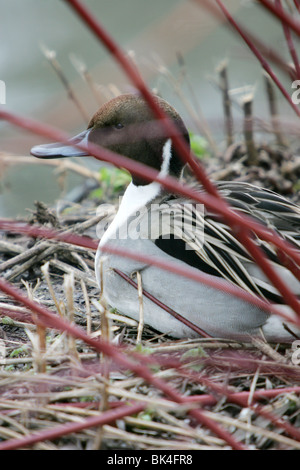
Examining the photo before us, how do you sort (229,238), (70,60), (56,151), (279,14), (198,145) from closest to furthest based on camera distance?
(279,14) → (229,238) → (56,151) → (198,145) → (70,60)

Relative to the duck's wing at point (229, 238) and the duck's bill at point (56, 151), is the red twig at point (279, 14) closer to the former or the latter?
the duck's wing at point (229, 238)

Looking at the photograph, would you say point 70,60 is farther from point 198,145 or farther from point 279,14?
point 279,14

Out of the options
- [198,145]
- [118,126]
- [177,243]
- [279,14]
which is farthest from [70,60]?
[279,14]

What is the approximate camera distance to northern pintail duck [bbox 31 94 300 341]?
8.43 ft

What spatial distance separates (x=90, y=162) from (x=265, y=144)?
2.29 metres

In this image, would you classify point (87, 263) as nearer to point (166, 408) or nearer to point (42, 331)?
point (42, 331)

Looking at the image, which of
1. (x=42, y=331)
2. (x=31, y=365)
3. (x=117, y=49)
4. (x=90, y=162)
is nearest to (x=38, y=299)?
(x=31, y=365)

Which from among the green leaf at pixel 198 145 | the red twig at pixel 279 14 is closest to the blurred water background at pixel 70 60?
the green leaf at pixel 198 145

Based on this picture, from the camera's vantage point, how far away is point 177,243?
266 cm

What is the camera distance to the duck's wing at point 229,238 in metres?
2.54

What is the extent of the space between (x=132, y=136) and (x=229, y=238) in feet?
2.52

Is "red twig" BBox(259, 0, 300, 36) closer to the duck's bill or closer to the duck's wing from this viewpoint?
the duck's wing

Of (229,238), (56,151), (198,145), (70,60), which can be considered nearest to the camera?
(229,238)

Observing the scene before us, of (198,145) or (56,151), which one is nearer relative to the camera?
(56,151)
